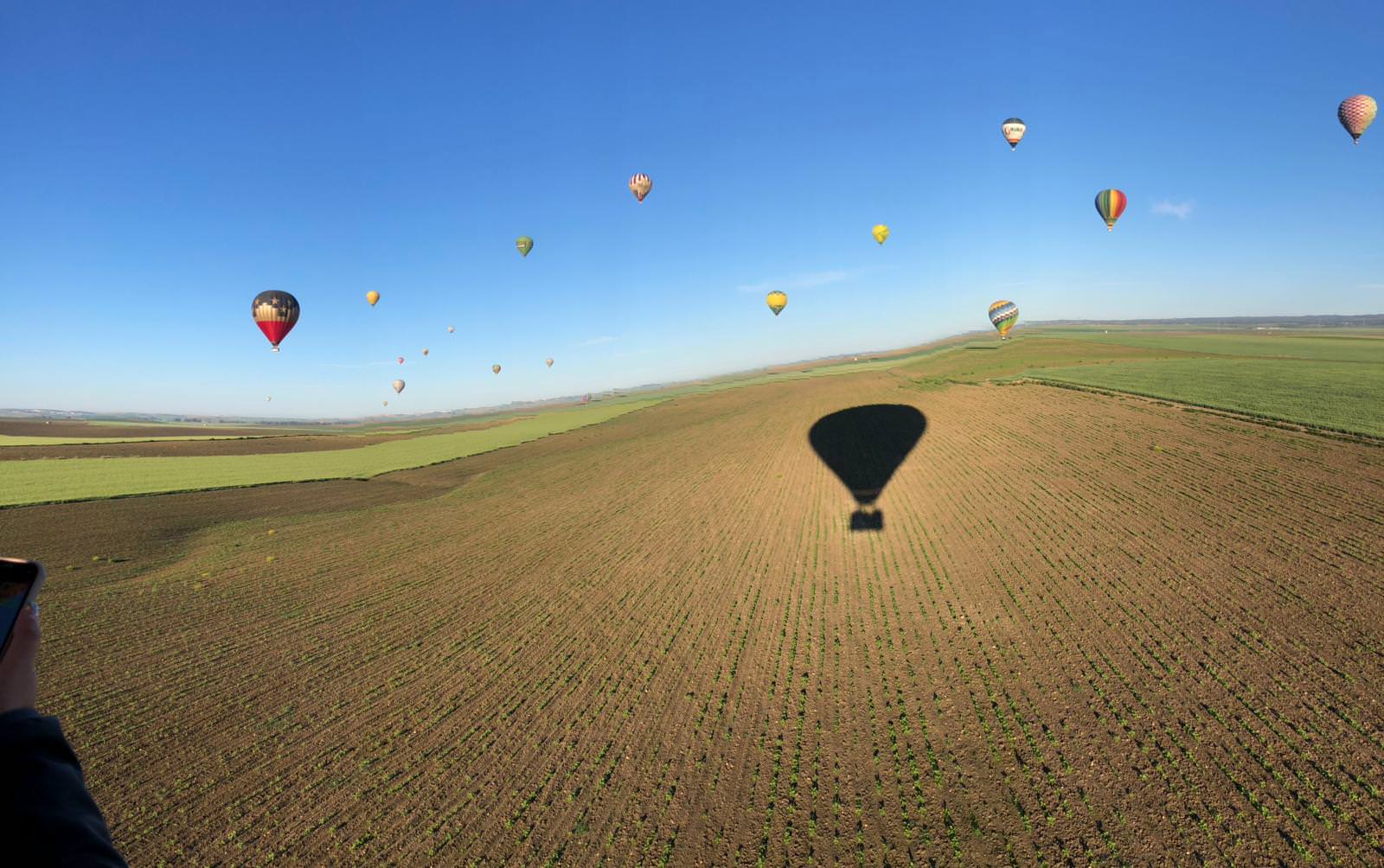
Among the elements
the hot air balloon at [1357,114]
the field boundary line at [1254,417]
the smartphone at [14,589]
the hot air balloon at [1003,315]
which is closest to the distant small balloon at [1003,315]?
the hot air balloon at [1003,315]

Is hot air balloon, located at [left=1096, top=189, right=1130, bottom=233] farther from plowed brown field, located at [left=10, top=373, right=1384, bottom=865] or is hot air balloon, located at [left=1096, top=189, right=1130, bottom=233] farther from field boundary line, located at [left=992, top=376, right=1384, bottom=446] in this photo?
plowed brown field, located at [left=10, top=373, right=1384, bottom=865]

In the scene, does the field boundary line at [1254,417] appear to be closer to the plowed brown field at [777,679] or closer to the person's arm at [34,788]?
the plowed brown field at [777,679]

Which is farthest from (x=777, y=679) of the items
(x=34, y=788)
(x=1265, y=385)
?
(x=1265, y=385)

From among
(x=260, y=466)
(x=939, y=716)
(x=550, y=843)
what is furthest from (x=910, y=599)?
(x=260, y=466)

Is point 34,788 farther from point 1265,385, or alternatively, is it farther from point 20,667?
point 1265,385

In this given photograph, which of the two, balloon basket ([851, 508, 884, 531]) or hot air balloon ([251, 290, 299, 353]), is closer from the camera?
balloon basket ([851, 508, 884, 531])

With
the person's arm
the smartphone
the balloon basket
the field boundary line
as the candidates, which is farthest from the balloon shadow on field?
the smartphone
